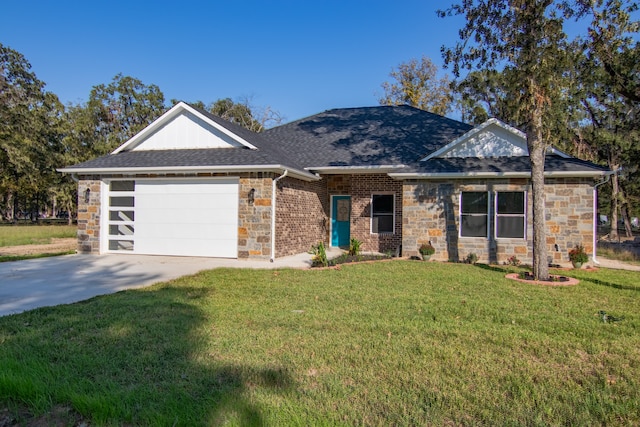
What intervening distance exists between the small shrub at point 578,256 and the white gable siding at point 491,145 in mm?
3239

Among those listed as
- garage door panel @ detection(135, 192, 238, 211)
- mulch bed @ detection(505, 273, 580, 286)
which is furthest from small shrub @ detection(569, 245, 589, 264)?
garage door panel @ detection(135, 192, 238, 211)

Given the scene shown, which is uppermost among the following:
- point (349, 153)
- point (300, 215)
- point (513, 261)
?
point (349, 153)

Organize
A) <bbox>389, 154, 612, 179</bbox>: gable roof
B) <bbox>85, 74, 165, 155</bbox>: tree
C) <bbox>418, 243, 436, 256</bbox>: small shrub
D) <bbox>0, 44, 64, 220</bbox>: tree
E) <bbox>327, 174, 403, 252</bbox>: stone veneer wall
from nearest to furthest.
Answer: <bbox>389, 154, 612, 179</bbox>: gable roof < <bbox>418, 243, 436, 256</bbox>: small shrub < <bbox>327, 174, 403, 252</bbox>: stone veneer wall < <bbox>0, 44, 64, 220</bbox>: tree < <bbox>85, 74, 165, 155</bbox>: tree

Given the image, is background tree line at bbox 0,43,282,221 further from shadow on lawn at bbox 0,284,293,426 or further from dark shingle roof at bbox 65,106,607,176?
shadow on lawn at bbox 0,284,293,426

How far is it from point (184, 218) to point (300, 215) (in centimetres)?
364

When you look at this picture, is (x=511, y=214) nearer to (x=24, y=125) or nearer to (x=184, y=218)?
(x=184, y=218)

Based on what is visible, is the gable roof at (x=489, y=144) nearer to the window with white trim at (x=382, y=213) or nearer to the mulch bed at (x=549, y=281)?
the window with white trim at (x=382, y=213)

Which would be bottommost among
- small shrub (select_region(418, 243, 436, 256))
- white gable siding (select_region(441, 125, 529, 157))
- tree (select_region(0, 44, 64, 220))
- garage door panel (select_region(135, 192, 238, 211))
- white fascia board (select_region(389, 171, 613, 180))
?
small shrub (select_region(418, 243, 436, 256))

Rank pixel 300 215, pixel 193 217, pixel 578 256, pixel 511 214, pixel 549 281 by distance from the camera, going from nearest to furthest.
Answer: pixel 549 281 < pixel 578 256 < pixel 511 214 < pixel 193 217 < pixel 300 215

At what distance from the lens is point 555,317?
604 centimetres

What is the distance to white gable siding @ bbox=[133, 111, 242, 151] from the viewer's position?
13.9 metres

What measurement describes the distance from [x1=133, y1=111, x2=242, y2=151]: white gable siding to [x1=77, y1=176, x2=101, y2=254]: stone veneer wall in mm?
2222

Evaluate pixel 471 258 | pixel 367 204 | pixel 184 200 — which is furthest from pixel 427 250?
pixel 184 200

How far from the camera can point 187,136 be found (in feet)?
46.4
